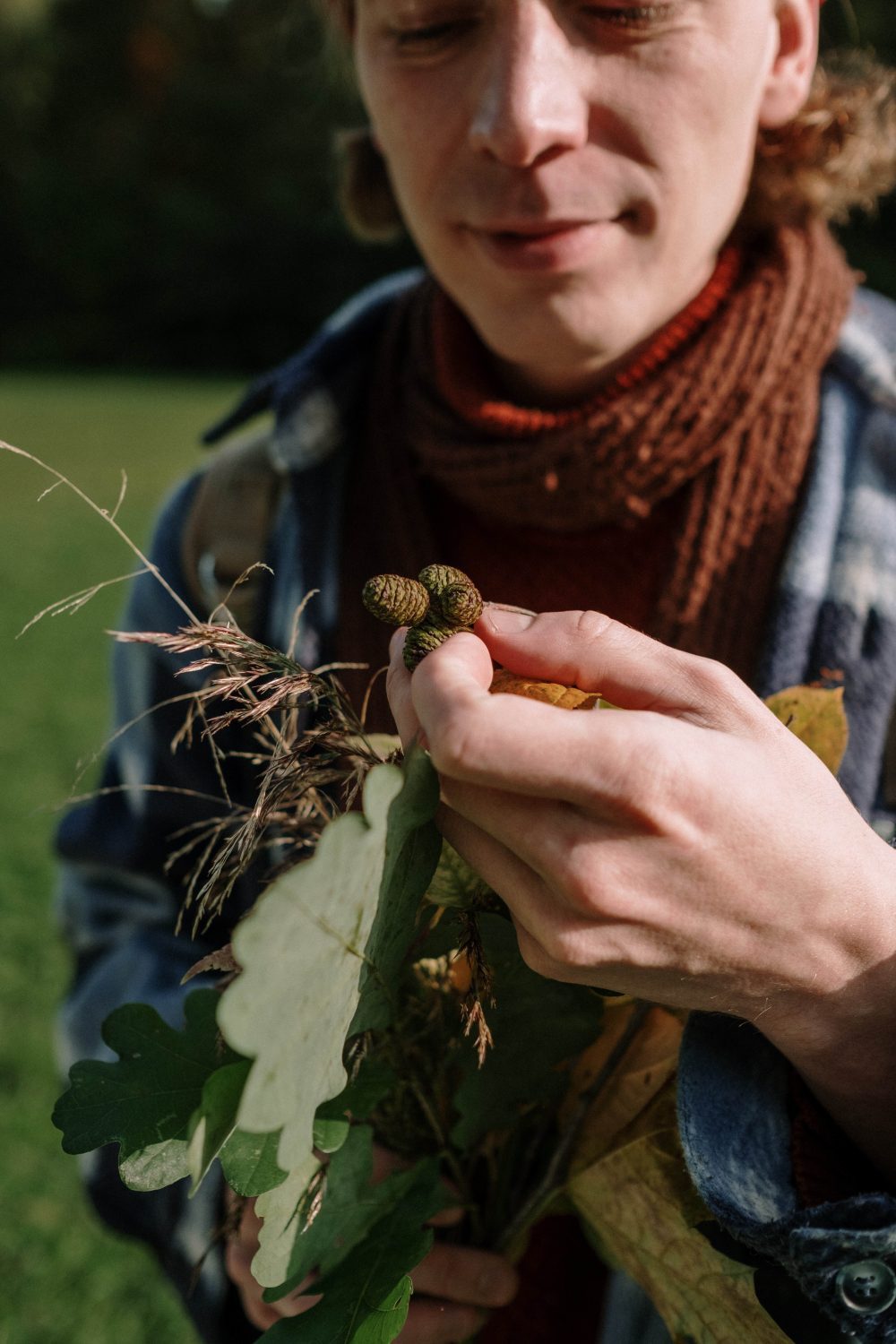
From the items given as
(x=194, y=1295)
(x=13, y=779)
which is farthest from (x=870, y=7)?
(x=194, y=1295)

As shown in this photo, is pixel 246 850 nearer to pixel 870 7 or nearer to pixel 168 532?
pixel 168 532

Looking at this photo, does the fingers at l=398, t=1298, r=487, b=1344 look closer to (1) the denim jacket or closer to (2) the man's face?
(1) the denim jacket

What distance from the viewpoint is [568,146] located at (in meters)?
1.35

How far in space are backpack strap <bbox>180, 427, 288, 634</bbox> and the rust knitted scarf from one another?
33cm

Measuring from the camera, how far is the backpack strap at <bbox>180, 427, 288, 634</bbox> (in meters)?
1.80

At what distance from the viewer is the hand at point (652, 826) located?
765 mm

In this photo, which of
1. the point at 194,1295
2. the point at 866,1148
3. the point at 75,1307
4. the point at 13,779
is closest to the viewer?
the point at 866,1148

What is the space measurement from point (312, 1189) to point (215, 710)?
995mm

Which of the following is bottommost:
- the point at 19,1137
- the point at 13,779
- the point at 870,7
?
the point at 13,779

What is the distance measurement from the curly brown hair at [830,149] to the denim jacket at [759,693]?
17 centimetres

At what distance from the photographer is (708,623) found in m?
1.63

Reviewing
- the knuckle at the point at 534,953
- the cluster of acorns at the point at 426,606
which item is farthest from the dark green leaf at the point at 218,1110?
the cluster of acorns at the point at 426,606

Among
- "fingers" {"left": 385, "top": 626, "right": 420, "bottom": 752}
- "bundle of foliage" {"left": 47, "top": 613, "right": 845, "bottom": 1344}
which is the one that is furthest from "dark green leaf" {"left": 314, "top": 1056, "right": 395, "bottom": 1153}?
"fingers" {"left": 385, "top": 626, "right": 420, "bottom": 752}

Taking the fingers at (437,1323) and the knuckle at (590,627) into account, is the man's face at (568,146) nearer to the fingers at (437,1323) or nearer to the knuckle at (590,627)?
the knuckle at (590,627)
